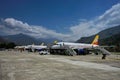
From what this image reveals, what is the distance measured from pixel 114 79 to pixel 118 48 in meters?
113

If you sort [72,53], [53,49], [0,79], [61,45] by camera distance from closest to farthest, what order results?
1. [0,79]
2. [72,53]
3. [61,45]
4. [53,49]

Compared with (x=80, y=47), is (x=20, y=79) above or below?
below

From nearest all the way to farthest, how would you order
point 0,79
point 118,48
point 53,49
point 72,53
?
point 0,79
point 72,53
point 53,49
point 118,48

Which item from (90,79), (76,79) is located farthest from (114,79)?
(76,79)

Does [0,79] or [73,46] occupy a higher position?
[73,46]

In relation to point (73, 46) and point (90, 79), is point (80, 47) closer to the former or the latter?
point (73, 46)

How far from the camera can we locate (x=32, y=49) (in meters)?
125

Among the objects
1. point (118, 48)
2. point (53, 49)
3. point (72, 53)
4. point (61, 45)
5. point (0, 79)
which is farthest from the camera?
point (118, 48)

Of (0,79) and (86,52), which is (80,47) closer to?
(86,52)

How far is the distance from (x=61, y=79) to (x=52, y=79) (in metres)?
0.75

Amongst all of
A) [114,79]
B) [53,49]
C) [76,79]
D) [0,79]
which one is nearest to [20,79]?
[0,79]

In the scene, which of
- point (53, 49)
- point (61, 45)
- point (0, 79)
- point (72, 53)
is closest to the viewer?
point (0, 79)

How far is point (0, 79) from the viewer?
52.9 ft

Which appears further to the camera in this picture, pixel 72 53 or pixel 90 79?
pixel 72 53
